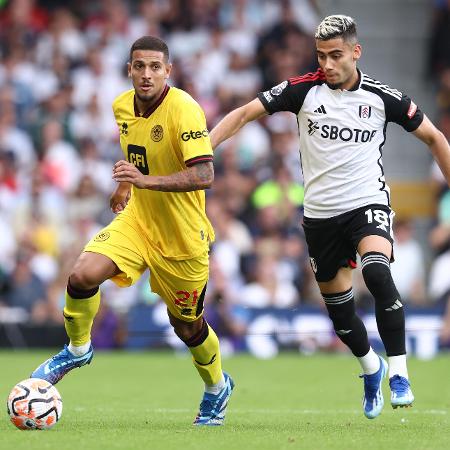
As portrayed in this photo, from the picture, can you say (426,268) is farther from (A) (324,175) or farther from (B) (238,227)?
(A) (324,175)

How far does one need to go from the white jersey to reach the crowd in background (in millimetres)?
7575

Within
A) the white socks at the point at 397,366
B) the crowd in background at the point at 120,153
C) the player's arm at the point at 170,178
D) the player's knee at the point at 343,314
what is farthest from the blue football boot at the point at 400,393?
the crowd in background at the point at 120,153

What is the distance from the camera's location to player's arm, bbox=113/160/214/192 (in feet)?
26.2

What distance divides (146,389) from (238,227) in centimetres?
573

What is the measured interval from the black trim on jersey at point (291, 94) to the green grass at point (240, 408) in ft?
7.56

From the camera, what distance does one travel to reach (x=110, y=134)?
64.8 feet

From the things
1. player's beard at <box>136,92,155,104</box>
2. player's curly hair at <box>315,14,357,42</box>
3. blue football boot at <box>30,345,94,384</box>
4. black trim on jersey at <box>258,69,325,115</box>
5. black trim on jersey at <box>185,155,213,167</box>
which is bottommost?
blue football boot at <box>30,345,94,384</box>

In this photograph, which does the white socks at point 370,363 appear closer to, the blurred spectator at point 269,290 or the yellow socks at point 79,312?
the yellow socks at point 79,312

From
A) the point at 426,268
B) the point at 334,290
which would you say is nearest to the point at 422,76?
the point at 426,268

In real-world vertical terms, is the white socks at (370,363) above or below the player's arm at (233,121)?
below

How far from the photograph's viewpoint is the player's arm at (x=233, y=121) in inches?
349

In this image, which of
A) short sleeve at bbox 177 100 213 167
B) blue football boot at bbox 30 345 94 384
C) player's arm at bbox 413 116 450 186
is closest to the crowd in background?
player's arm at bbox 413 116 450 186

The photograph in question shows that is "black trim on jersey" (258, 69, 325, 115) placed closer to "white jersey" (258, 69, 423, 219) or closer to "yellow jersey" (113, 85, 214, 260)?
"white jersey" (258, 69, 423, 219)

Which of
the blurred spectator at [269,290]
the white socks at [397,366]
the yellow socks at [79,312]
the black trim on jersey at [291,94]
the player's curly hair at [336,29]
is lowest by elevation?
the blurred spectator at [269,290]
